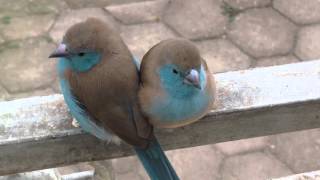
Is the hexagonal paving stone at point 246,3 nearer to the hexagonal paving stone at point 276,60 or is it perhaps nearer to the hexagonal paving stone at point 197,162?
the hexagonal paving stone at point 276,60

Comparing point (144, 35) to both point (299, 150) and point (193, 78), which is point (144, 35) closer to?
point (299, 150)

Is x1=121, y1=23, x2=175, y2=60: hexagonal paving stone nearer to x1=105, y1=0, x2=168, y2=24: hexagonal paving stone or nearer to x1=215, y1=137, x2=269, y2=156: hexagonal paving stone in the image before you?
x1=105, y1=0, x2=168, y2=24: hexagonal paving stone

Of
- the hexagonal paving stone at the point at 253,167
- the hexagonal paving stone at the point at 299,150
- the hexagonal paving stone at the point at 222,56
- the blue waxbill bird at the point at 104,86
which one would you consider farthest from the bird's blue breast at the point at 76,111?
the hexagonal paving stone at the point at 222,56

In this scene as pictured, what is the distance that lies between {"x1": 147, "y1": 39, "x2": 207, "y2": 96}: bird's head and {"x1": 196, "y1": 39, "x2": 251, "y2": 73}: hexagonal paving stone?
5.49 ft

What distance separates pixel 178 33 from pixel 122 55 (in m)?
1.85

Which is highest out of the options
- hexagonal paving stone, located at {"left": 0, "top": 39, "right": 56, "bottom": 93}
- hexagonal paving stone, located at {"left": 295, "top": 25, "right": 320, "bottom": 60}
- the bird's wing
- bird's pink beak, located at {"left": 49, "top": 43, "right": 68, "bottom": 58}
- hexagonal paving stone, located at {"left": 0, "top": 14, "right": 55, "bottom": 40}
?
bird's pink beak, located at {"left": 49, "top": 43, "right": 68, "bottom": 58}

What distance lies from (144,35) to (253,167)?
37.8 inches

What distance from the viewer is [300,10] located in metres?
3.33

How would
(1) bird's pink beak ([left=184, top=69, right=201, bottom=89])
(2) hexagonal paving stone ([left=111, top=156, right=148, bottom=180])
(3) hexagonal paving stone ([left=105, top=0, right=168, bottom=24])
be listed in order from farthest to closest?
(3) hexagonal paving stone ([left=105, top=0, right=168, bottom=24]) < (2) hexagonal paving stone ([left=111, top=156, right=148, bottom=180]) < (1) bird's pink beak ([left=184, top=69, right=201, bottom=89])

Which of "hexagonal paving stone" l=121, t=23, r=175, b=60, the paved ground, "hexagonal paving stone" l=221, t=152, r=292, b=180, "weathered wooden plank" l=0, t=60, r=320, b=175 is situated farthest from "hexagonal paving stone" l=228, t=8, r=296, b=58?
"weathered wooden plank" l=0, t=60, r=320, b=175

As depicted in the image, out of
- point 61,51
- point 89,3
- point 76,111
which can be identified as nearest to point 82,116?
point 76,111

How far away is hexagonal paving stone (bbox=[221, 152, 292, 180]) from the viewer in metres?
2.59

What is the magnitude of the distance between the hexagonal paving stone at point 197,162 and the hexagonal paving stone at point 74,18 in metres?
0.88

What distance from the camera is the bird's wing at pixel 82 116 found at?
4.49 feet
